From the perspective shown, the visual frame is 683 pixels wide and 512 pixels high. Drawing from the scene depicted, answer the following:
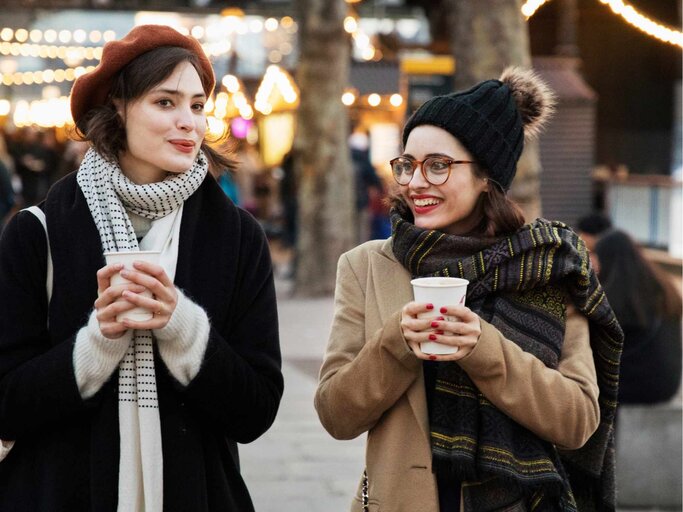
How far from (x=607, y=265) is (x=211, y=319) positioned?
4306mm

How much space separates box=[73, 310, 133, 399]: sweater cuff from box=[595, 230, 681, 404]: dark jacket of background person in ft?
14.1

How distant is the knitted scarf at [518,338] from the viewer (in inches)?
116

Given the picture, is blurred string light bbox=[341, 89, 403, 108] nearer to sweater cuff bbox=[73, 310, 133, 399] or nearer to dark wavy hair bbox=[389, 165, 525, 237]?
dark wavy hair bbox=[389, 165, 525, 237]

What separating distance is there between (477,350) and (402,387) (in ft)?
0.79

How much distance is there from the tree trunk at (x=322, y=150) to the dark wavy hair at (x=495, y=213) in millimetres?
11311

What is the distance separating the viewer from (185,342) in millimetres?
2811

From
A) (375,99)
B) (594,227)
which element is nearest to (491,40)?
(594,227)

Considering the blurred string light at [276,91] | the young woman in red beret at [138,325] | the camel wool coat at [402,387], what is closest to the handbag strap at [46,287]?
the young woman in red beret at [138,325]

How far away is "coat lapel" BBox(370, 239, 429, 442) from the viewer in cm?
303

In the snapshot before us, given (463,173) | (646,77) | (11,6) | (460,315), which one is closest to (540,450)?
(460,315)

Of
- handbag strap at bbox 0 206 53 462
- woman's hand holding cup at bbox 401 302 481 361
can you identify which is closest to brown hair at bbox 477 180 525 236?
woman's hand holding cup at bbox 401 302 481 361

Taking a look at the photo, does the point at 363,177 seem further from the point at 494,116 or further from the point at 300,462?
the point at 494,116

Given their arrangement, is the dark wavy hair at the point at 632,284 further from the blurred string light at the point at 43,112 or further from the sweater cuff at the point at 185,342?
the blurred string light at the point at 43,112

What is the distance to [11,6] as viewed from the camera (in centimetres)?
2867
